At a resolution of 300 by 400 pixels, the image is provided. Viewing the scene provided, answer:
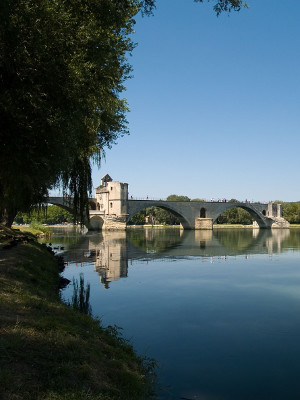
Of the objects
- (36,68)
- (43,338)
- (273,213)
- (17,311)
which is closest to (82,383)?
(43,338)

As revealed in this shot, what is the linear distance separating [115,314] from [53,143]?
4885 millimetres

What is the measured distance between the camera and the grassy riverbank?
12.4 ft

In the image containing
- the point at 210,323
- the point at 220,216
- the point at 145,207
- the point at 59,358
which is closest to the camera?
the point at 59,358

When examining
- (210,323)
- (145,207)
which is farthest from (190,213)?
(210,323)

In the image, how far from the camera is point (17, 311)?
600 centimetres

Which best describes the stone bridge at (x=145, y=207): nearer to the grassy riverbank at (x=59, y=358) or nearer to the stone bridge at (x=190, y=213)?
the stone bridge at (x=190, y=213)

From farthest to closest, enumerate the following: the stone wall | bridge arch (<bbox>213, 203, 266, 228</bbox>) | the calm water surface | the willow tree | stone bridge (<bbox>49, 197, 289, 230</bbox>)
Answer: bridge arch (<bbox>213, 203, 266, 228</bbox>), the stone wall, stone bridge (<bbox>49, 197, 289, 230</bbox>), the willow tree, the calm water surface

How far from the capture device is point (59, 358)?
457 cm

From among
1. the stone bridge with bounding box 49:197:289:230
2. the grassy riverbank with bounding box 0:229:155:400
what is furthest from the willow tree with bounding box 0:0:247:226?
the stone bridge with bounding box 49:197:289:230

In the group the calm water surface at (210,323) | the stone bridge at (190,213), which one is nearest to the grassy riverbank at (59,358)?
→ the calm water surface at (210,323)

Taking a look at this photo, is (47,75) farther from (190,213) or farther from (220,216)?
(220,216)

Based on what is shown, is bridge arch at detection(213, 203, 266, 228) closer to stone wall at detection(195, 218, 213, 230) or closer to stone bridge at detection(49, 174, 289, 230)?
stone bridge at detection(49, 174, 289, 230)

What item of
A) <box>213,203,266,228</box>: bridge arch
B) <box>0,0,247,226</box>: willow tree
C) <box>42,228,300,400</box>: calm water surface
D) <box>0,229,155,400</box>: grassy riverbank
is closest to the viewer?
<box>0,229,155,400</box>: grassy riverbank

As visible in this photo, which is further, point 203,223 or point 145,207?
point 203,223
